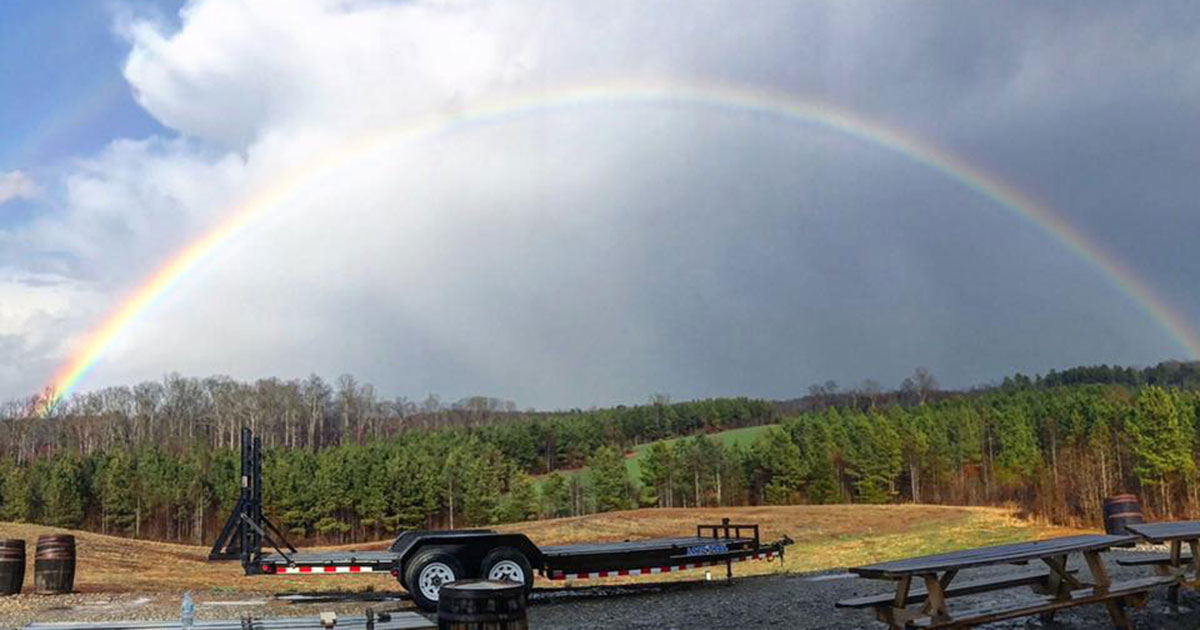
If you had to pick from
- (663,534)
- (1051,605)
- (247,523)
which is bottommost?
(663,534)

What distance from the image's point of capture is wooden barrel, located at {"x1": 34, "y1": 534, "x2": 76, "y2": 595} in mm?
15305

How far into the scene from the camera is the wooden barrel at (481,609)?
19.8 ft

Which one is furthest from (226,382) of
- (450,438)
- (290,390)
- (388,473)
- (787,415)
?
(787,415)

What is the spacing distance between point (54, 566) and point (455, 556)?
A: 7890 mm

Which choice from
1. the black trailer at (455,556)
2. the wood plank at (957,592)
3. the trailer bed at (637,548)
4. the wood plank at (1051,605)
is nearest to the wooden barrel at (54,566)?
the black trailer at (455,556)

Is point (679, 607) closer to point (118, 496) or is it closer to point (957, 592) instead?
point (957, 592)

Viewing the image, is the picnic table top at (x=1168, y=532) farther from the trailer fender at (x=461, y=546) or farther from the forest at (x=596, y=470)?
the forest at (x=596, y=470)

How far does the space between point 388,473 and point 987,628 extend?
6015cm

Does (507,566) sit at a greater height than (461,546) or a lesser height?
lesser

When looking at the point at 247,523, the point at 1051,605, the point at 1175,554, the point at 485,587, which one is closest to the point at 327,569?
the point at 247,523

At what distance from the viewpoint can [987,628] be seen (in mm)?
9320

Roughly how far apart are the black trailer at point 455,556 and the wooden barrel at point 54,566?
3.22 metres

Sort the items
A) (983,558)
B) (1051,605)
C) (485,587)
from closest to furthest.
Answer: (485,587)
(983,558)
(1051,605)

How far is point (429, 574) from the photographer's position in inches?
485
